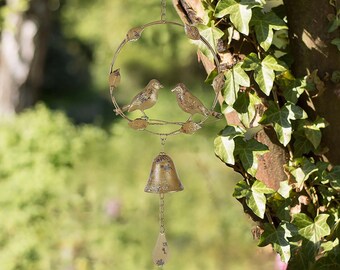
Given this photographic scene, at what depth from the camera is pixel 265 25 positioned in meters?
1.63

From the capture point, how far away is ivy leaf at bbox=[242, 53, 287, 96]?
→ 1.62 meters

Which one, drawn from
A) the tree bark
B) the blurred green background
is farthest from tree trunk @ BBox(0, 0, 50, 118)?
the tree bark

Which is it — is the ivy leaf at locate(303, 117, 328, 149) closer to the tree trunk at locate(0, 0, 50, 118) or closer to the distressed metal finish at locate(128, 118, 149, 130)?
the distressed metal finish at locate(128, 118, 149, 130)

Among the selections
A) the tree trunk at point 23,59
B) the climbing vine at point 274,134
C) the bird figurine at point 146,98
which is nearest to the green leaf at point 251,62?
the climbing vine at point 274,134

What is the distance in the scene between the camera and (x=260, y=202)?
1690 mm

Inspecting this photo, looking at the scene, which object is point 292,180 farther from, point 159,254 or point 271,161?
point 159,254

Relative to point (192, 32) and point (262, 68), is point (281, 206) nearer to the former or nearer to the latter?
point (262, 68)

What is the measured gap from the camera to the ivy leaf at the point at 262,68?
1.62m

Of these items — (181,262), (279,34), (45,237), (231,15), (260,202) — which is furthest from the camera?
(45,237)

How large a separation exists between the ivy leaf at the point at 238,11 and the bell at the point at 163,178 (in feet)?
1.23

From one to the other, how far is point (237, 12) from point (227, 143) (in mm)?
298

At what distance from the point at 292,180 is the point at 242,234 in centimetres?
232

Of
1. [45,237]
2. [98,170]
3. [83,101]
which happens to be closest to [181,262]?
[45,237]

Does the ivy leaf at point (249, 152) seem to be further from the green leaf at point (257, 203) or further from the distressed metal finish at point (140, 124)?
the distressed metal finish at point (140, 124)
